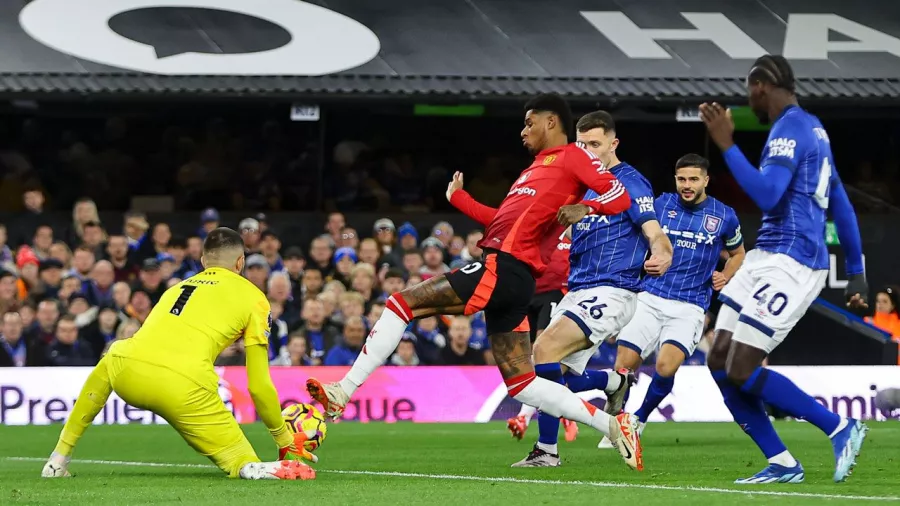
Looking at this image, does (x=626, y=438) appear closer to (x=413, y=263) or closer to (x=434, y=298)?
(x=434, y=298)

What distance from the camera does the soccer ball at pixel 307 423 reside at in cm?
869

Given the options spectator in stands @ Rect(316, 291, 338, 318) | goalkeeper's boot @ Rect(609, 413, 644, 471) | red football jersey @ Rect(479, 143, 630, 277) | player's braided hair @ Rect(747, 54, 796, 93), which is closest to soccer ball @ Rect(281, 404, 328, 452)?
red football jersey @ Rect(479, 143, 630, 277)

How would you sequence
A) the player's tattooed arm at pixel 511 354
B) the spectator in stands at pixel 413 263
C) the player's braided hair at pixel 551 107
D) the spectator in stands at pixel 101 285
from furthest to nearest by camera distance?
the spectator in stands at pixel 413 263
the spectator in stands at pixel 101 285
the player's braided hair at pixel 551 107
the player's tattooed arm at pixel 511 354

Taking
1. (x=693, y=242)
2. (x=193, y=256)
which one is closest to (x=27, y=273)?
(x=193, y=256)

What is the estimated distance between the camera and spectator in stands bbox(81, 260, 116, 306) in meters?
16.3

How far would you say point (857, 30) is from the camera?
734 inches

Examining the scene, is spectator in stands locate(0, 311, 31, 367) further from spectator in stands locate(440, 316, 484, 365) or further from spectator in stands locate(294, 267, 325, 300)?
spectator in stands locate(440, 316, 484, 365)

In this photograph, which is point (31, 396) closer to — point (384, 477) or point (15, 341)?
point (15, 341)

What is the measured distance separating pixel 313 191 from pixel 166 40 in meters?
3.02

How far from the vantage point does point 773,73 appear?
8.01 meters

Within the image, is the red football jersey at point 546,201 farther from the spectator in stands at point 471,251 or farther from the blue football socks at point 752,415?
the spectator in stands at point 471,251

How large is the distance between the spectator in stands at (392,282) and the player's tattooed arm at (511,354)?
25.9 ft

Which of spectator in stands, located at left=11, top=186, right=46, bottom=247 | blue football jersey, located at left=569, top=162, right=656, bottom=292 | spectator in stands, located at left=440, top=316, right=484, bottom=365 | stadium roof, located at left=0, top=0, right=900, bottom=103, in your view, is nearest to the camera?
blue football jersey, located at left=569, top=162, right=656, bottom=292

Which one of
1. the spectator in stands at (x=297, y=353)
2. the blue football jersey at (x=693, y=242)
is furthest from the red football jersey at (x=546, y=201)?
the spectator in stands at (x=297, y=353)
